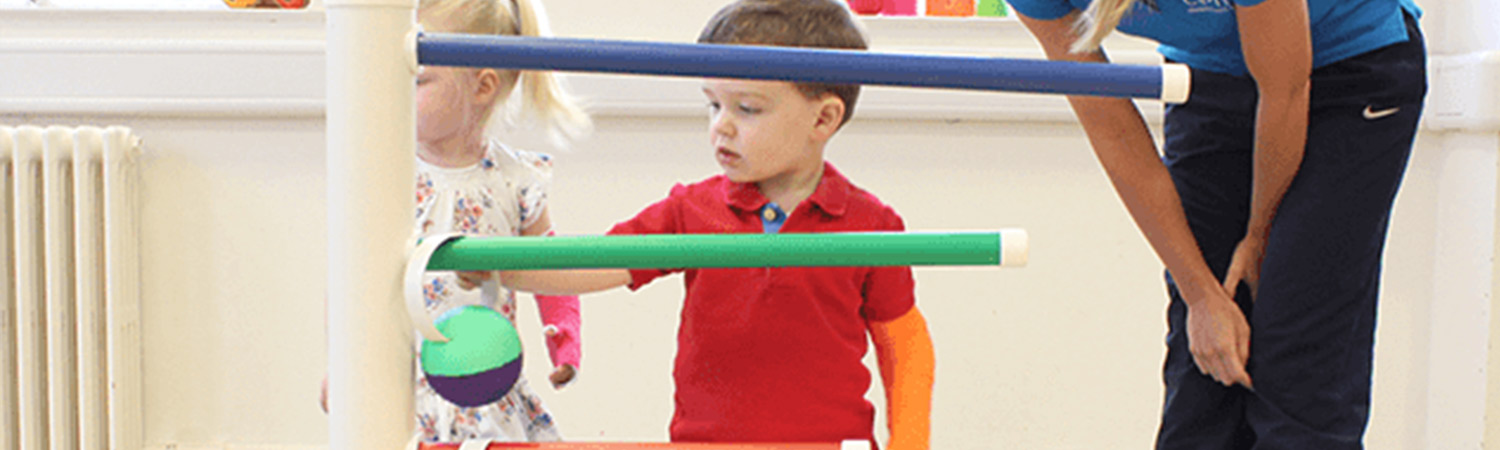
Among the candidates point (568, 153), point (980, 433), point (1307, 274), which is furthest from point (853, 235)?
point (980, 433)

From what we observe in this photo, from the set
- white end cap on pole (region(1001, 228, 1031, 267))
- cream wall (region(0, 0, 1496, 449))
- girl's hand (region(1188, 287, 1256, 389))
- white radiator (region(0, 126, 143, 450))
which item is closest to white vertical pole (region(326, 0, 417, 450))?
white end cap on pole (region(1001, 228, 1031, 267))

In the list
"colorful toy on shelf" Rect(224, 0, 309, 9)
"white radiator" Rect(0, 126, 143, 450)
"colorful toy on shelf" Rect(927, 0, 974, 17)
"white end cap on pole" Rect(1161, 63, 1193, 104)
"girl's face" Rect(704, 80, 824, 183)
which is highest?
"colorful toy on shelf" Rect(927, 0, 974, 17)

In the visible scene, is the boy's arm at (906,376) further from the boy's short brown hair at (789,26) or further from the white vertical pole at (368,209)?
the white vertical pole at (368,209)

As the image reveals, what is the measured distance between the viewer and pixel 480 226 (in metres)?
1.20

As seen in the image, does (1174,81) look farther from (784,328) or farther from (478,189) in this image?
(478,189)

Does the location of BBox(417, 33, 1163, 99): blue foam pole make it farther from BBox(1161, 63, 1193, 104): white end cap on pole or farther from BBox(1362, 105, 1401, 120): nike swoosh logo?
BBox(1362, 105, 1401, 120): nike swoosh logo

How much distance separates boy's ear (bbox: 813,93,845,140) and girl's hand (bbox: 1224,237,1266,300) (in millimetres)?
398

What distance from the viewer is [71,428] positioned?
168 centimetres

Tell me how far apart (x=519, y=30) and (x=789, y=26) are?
360 millimetres

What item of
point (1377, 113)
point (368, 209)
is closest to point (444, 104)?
point (368, 209)

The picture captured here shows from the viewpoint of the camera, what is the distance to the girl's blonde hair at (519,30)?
3.84 feet

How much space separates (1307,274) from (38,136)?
152 centimetres

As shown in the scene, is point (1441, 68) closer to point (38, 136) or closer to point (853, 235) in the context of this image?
point (853, 235)

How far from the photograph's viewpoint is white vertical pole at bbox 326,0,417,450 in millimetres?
688
